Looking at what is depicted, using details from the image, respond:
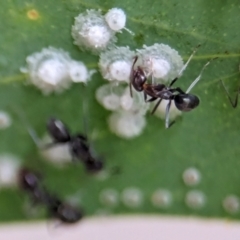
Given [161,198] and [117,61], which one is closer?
[117,61]

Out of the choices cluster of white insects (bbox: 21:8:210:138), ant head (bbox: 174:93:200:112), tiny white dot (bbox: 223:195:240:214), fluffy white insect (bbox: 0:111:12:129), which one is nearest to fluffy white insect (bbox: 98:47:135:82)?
cluster of white insects (bbox: 21:8:210:138)

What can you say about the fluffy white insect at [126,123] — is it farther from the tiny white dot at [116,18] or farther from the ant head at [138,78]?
the tiny white dot at [116,18]

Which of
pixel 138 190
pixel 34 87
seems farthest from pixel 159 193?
pixel 34 87

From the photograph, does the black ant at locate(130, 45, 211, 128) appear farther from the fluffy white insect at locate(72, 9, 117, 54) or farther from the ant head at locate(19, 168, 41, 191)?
the ant head at locate(19, 168, 41, 191)

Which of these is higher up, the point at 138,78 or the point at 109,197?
the point at 138,78

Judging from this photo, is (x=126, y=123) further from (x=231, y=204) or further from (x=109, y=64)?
(x=231, y=204)

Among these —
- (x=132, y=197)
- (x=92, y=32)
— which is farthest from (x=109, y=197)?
(x=92, y=32)
